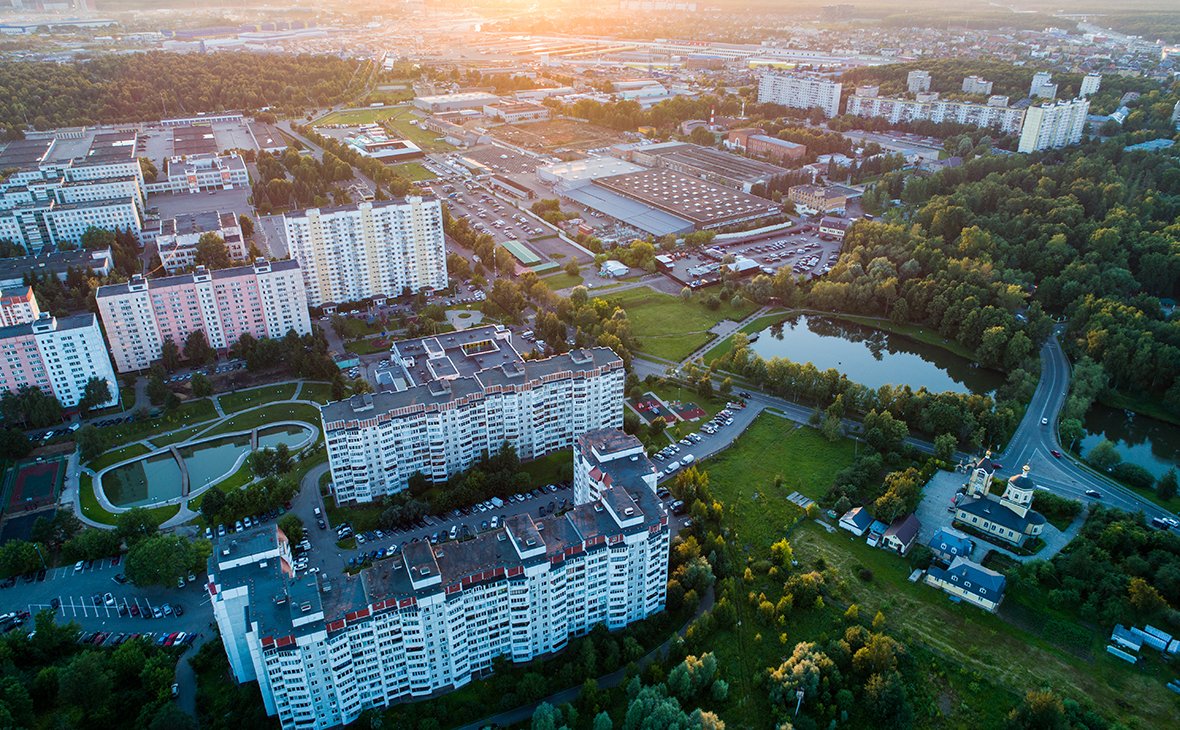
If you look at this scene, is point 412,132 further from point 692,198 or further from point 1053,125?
point 1053,125

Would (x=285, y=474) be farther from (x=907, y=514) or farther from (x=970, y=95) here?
(x=970, y=95)

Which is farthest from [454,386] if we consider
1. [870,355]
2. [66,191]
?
[66,191]

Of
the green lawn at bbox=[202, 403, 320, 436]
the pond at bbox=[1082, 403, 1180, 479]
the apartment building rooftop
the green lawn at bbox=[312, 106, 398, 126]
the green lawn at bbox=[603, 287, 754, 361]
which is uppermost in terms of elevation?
the apartment building rooftop

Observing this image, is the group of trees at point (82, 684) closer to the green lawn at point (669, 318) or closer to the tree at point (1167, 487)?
the green lawn at point (669, 318)

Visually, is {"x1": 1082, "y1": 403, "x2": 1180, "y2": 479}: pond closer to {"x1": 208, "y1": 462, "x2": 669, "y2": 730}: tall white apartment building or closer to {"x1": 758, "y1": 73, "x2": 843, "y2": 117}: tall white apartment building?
{"x1": 208, "y1": 462, "x2": 669, "y2": 730}: tall white apartment building

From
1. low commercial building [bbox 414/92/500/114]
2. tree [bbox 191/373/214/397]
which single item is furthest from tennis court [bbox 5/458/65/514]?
low commercial building [bbox 414/92/500/114]
